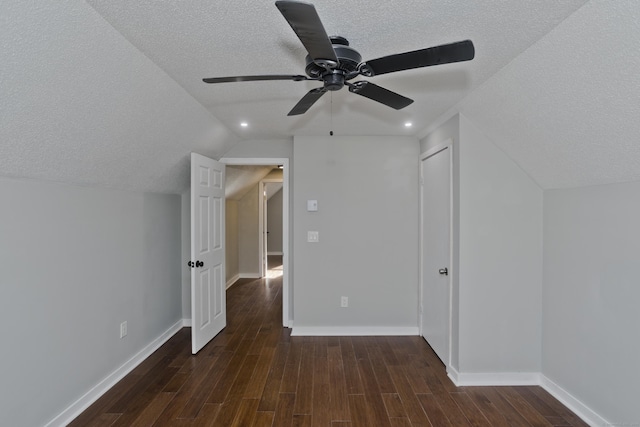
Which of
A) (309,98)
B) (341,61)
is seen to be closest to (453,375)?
(309,98)

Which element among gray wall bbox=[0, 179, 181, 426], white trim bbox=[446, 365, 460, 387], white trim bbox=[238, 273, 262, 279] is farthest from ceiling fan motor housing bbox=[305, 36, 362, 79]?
white trim bbox=[238, 273, 262, 279]

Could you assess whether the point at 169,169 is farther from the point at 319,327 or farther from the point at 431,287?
the point at 431,287

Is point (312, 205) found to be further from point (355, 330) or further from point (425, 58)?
point (425, 58)

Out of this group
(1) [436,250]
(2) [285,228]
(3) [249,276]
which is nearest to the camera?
(1) [436,250]

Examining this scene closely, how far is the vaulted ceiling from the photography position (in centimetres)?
137

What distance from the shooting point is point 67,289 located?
217 centimetres

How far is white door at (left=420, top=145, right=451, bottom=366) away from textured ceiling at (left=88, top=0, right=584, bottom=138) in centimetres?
82

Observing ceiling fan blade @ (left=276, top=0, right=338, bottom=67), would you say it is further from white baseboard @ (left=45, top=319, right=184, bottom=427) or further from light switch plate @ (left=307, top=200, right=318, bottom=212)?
white baseboard @ (left=45, top=319, right=184, bottom=427)

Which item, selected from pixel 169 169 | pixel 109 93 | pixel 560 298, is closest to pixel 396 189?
pixel 560 298

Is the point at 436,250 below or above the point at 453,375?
above

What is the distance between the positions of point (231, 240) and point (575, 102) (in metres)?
5.48

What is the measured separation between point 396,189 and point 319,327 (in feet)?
5.93

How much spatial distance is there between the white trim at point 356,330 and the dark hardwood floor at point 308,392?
6.0 inches

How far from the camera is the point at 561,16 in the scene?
55.4 inches
